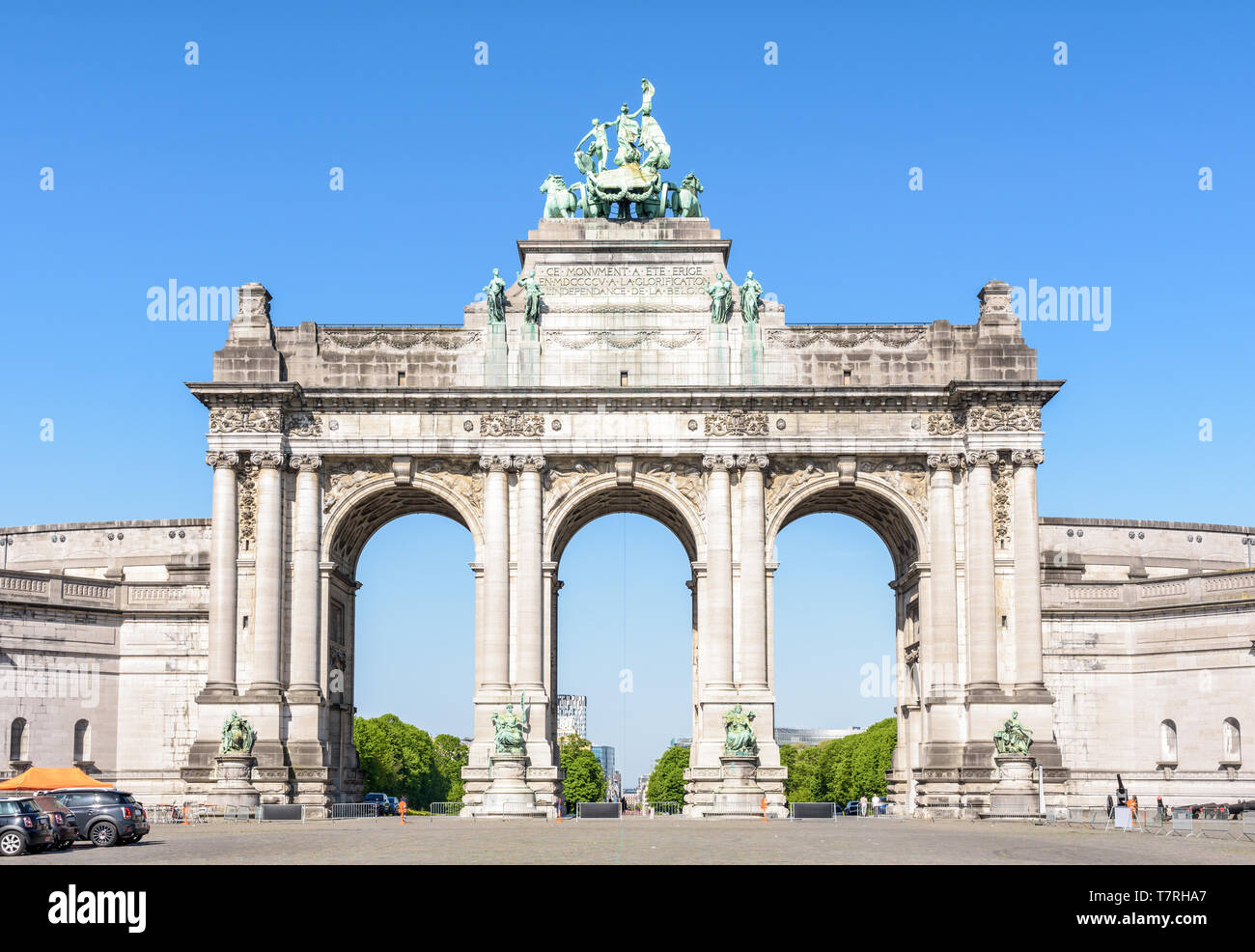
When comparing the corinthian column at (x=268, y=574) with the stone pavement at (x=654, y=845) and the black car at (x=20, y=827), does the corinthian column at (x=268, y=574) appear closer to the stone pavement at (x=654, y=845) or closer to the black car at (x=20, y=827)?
the stone pavement at (x=654, y=845)

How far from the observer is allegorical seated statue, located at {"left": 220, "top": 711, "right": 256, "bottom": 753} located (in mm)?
59156

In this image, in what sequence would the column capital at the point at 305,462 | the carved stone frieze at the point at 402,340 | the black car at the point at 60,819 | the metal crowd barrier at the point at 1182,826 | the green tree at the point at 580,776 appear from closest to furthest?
the black car at the point at 60,819, the metal crowd barrier at the point at 1182,826, the column capital at the point at 305,462, the carved stone frieze at the point at 402,340, the green tree at the point at 580,776

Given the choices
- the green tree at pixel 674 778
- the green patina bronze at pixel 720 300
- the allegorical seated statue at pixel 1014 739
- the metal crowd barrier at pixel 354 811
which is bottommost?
the green tree at pixel 674 778

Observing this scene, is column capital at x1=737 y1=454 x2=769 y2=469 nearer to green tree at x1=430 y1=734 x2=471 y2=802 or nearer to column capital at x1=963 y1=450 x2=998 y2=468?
column capital at x1=963 y1=450 x2=998 y2=468

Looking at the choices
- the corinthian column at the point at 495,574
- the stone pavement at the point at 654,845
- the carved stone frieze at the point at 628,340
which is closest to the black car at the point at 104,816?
the stone pavement at the point at 654,845

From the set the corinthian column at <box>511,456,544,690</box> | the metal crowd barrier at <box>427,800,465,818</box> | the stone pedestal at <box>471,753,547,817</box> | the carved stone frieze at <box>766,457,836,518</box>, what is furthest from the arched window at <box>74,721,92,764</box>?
the carved stone frieze at <box>766,457,836,518</box>

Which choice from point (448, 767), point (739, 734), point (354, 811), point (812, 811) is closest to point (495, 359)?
point (739, 734)

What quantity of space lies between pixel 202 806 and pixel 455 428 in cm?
1760

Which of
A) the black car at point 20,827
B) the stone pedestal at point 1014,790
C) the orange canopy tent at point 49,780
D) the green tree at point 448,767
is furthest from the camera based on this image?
the green tree at point 448,767

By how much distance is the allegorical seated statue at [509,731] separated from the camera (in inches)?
2304

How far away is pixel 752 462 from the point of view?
207ft

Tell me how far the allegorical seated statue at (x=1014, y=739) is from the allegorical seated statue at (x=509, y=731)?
18.1m

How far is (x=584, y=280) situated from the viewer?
215 feet
